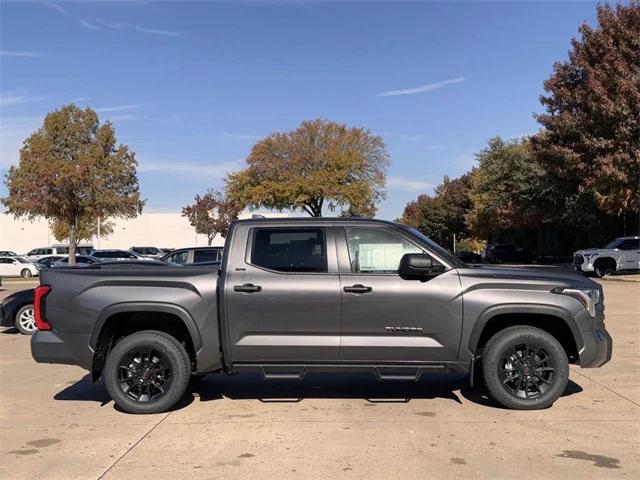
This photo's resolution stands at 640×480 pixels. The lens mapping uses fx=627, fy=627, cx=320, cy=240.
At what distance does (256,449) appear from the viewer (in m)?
5.19

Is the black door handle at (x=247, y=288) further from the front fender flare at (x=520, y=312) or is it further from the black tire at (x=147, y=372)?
the front fender flare at (x=520, y=312)

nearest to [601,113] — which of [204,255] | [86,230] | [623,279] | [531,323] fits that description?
[623,279]

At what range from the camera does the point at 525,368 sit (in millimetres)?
6207

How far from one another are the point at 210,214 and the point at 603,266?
4908 centimetres

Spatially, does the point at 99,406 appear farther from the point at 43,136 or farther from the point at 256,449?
the point at 43,136

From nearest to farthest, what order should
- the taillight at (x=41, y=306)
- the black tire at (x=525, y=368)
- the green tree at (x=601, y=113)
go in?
the black tire at (x=525, y=368) → the taillight at (x=41, y=306) → the green tree at (x=601, y=113)

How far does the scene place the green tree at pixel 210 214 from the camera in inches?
2625

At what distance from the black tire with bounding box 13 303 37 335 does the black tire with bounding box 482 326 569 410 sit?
922 cm

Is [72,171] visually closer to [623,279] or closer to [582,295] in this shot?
[623,279]

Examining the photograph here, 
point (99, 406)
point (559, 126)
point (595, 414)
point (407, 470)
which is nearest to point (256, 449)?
point (407, 470)

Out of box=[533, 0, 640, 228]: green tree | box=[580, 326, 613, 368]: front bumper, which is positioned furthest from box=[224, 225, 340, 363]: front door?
box=[533, 0, 640, 228]: green tree

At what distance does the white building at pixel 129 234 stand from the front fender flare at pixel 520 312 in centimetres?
6800

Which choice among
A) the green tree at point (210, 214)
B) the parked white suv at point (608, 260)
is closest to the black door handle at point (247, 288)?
the parked white suv at point (608, 260)

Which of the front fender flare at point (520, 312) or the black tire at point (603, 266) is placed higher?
the front fender flare at point (520, 312)
